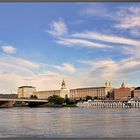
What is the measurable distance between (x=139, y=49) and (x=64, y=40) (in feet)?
3.86

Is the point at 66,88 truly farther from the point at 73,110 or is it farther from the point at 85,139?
the point at 73,110

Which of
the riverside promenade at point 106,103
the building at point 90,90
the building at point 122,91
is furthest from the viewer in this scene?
the riverside promenade at point 106,103

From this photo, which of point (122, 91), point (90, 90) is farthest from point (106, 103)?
point (90, 90)

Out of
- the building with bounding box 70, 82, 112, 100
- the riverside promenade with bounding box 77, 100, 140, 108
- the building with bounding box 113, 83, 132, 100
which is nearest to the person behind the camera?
the building with bounding box 70, 82, 112, 100

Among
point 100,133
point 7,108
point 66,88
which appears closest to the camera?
point 100,133

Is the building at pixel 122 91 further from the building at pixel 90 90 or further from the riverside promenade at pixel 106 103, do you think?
the riverside promenade at pixel 106 103

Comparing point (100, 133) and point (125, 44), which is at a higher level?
point (125, 44)

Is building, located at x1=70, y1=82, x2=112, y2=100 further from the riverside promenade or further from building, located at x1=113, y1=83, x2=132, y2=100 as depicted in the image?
the riverside promenade

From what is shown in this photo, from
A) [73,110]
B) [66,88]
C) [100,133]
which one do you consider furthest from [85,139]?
[73,110]

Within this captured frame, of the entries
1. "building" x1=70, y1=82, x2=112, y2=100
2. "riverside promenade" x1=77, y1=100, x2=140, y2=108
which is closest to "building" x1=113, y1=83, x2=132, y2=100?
"building" x1=70, y1=82, x2=112, y2=100

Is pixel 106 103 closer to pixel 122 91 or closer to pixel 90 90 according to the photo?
pixel 122 91

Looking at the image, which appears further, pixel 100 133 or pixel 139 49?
pixel 139 49

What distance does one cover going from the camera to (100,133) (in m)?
5.67

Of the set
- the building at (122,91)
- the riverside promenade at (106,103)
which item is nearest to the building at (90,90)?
the building at (122,91)
